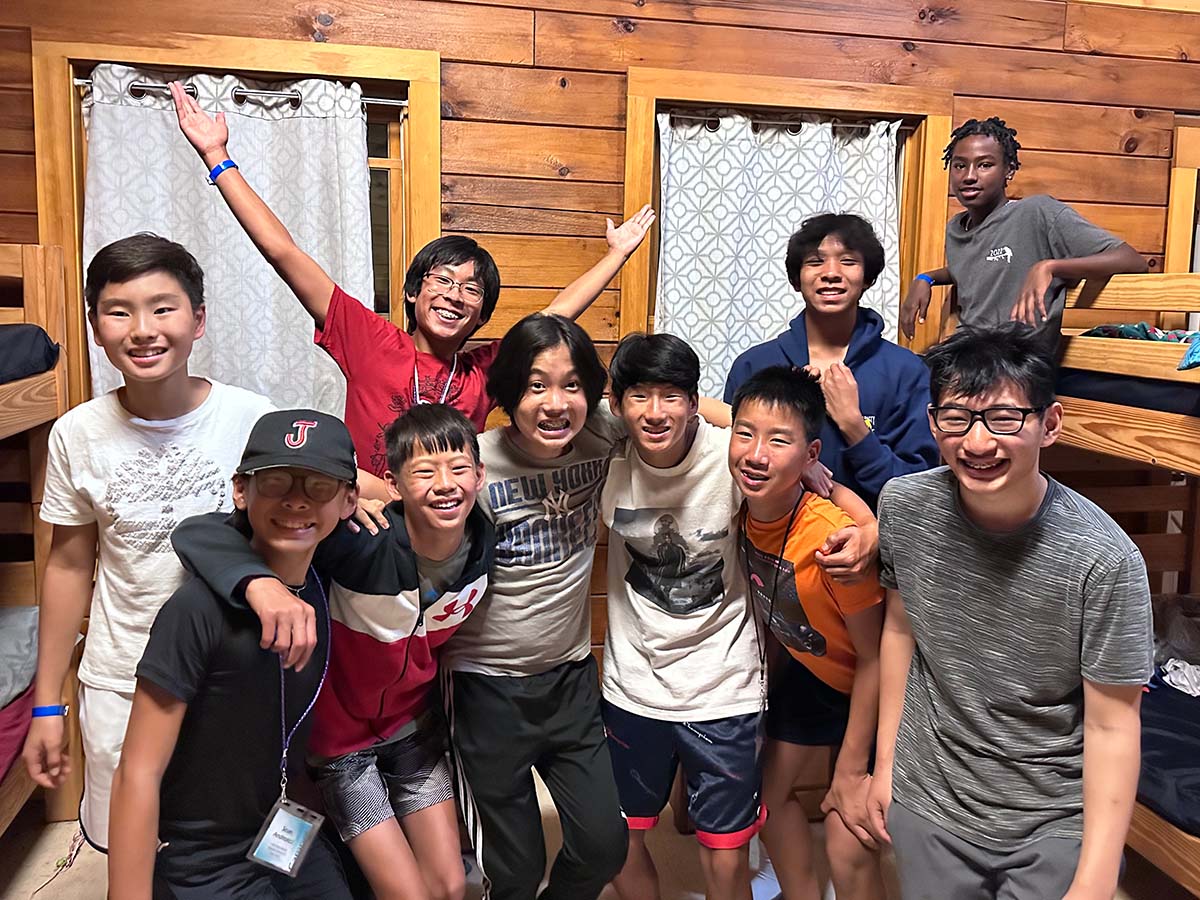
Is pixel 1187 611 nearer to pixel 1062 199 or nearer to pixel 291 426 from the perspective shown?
pixel 1062 199

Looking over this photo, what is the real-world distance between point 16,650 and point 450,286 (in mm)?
1412

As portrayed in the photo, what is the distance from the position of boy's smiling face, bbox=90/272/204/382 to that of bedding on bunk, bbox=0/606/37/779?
38.0 inches

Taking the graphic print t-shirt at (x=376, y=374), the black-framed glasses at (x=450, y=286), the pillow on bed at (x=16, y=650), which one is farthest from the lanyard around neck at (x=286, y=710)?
the pillow on bed at (x=16, y=650)

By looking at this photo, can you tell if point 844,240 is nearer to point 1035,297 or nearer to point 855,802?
point 1035,297

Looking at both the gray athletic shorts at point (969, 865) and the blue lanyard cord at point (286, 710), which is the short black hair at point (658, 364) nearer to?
the blue lanyard cord at point (286, 710)

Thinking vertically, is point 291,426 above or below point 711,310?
below

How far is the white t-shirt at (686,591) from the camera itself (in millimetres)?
1807

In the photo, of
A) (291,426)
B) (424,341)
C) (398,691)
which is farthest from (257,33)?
(398,691)

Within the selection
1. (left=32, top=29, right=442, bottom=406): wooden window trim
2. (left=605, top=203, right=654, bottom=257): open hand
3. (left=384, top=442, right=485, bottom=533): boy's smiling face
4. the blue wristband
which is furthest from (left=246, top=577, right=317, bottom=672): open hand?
(left=32, top=29, right=442, bottom=406): wooden window trim

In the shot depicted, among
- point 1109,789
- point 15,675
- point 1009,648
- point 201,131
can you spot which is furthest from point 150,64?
point 1109,789

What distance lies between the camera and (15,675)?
7.23ft

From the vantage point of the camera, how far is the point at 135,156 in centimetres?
259

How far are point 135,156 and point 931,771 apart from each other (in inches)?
97.3

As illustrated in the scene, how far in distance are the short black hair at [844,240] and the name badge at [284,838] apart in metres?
1.43
